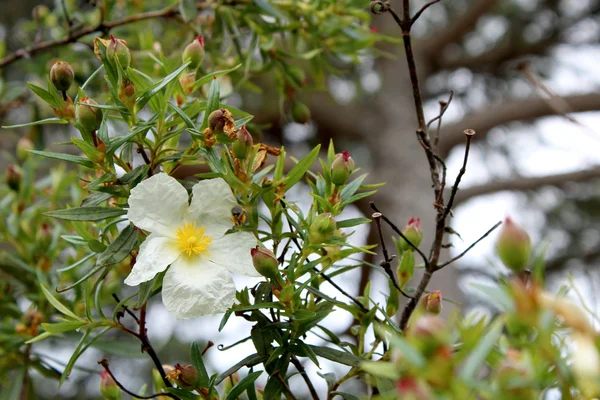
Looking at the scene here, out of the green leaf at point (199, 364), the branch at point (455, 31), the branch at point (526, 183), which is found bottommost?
the branch at point (526, 183)

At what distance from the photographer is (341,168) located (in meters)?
0.57

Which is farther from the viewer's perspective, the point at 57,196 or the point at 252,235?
the point at 57,196

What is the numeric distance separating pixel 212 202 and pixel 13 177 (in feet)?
1.93

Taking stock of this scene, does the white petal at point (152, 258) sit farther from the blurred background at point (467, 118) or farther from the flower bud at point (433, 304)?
the blurred background at point (467, 118)

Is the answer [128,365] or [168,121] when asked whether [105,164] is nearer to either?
[168,121]

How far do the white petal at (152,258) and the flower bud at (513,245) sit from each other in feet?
0.93

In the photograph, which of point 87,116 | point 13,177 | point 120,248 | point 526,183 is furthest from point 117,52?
point 526,183

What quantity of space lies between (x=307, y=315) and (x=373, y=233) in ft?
6.05

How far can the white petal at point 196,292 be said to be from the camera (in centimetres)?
52

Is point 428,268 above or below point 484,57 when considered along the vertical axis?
above

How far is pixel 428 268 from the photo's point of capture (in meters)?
0.56

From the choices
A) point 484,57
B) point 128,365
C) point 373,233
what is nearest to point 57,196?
point 373,233

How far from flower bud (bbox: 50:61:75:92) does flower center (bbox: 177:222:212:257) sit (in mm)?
192

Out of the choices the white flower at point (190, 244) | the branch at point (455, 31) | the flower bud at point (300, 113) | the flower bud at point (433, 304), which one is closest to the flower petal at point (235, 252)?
the white flower at point (190, 244)
